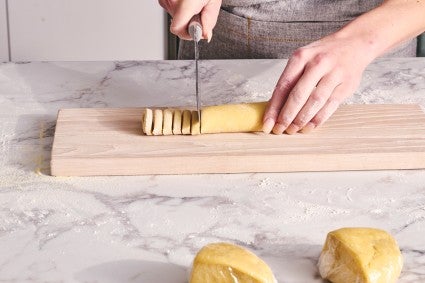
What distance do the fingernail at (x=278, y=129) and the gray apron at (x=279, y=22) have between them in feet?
1.67

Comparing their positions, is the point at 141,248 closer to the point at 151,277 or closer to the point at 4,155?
the point at 151,277

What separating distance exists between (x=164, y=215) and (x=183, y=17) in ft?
1.35

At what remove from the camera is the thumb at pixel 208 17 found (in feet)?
4.83

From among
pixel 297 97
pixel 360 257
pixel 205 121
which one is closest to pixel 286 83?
pixel 297 97

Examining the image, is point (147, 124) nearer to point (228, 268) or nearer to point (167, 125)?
point (167, 125)

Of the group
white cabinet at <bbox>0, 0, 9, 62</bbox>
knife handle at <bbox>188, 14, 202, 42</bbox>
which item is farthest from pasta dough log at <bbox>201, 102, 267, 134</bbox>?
white cabinet at <bbox>0, 0, 9, 62</bbox>

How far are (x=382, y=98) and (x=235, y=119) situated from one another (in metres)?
0.36

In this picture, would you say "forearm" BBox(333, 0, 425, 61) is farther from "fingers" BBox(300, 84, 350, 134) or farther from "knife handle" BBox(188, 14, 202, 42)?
"knife handle" BBox(188, 14, 202, 42)

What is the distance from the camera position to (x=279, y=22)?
181 centimetres

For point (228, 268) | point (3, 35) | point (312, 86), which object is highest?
point (312, 86)

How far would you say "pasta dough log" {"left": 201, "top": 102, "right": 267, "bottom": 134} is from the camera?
1.33m

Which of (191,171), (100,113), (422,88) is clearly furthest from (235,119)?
(422,88)

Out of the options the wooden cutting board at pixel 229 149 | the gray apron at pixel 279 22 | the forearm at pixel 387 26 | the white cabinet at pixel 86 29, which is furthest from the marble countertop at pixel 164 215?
the white cabinet at pixel 86 29

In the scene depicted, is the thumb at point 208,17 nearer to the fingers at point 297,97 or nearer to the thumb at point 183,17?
the thumb at point 183,17
